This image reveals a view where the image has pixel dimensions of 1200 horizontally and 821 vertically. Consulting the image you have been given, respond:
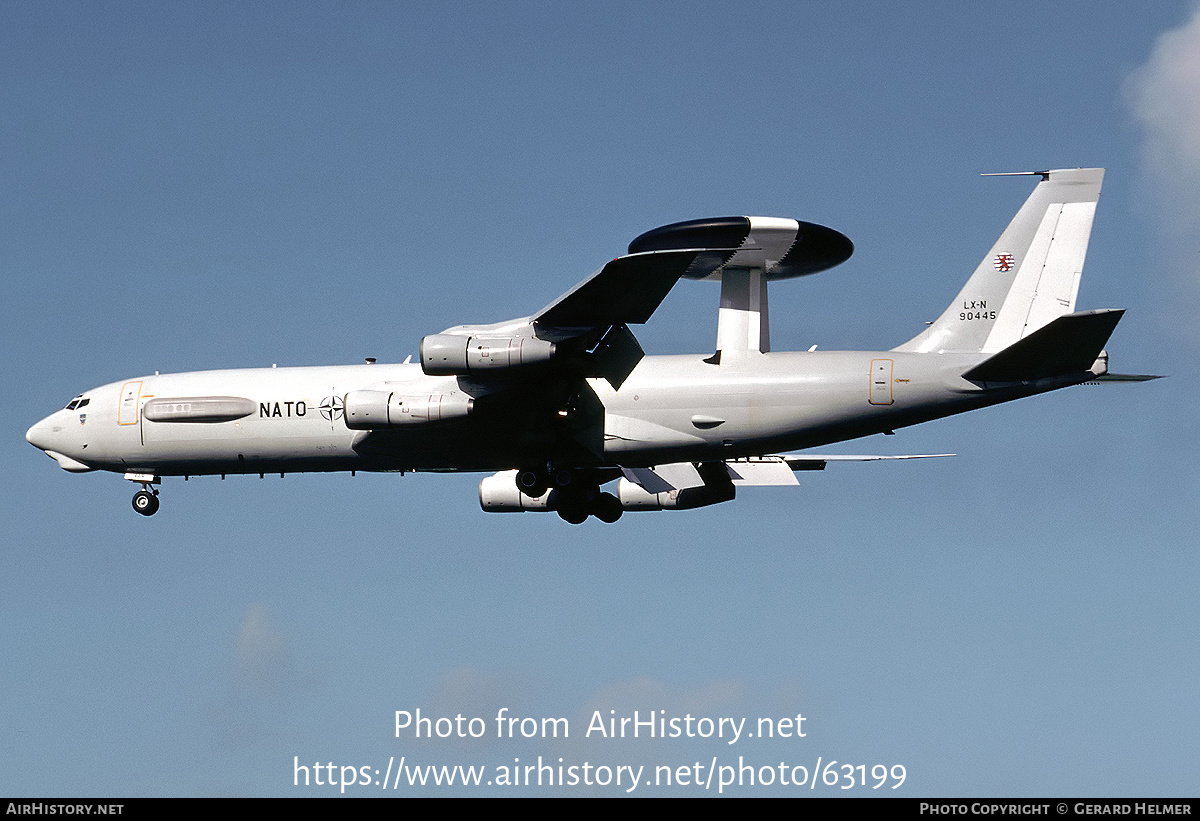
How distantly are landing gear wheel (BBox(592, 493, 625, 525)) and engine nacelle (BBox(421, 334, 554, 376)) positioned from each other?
6150 mm

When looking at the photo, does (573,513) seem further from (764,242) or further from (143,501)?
(143,501)

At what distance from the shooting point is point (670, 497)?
35.7m

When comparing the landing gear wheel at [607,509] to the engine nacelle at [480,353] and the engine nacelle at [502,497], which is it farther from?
the engine nacelle at [480,353]

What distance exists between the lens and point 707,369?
28.9m

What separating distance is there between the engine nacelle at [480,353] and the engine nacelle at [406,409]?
60.5 inches

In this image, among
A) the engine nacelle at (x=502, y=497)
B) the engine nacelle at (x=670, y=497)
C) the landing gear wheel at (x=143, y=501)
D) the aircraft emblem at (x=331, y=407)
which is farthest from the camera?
the engine nacelle at (x=502, y=497)

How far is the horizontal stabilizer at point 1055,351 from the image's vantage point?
2457 cm

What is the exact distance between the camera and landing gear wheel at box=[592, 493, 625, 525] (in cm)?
3210

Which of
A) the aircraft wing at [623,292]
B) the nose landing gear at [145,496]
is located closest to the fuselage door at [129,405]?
the nose landing gear at [145,496]
